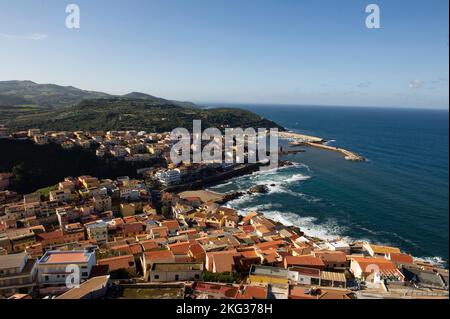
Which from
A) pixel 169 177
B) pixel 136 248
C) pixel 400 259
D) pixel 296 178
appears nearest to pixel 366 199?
pixel 296 178

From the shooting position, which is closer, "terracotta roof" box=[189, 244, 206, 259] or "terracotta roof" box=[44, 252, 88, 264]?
"terracotta roof" box=[44, 252, 88, 264]

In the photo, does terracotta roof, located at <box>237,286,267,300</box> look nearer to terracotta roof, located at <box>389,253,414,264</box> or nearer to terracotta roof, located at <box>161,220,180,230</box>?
terracotta roof, located at <box>389,253,414,264</box>

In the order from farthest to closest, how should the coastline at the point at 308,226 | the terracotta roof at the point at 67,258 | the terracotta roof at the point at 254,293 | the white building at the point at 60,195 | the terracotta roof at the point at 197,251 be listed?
the white building at the point at 60,195 → the coastline at the point at 308,226 → the terracotta roof at the point at 197,251 → the terracotta roof at the point at 67,258 → the terracotta roof at the point at 254,293

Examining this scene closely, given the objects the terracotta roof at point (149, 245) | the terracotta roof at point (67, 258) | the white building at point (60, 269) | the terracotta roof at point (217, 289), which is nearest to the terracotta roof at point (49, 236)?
the terracotta roof at point (149, 245)

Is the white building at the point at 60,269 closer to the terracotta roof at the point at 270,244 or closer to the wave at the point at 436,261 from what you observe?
the terracotta roof at the point at 270,244

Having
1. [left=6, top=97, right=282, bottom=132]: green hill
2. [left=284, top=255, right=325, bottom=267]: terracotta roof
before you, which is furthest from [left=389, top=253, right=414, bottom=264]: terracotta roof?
[left=6, top=97, right=282, bottom=132]: green hill

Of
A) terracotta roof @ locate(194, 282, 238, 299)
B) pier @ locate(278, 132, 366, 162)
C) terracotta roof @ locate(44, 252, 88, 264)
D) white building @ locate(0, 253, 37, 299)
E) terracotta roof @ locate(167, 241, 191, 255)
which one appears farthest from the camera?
pier @ locate(278, 132, 366, 162)

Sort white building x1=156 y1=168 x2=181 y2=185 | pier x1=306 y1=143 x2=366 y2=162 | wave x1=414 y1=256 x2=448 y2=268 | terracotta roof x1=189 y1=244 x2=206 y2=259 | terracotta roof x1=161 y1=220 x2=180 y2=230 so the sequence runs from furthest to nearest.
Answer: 1. pier x1=306 y1=143 x2=366 y2=162
2. white building x1=156 y1=168 x2=181 y2=185
3. terracotta roof x1=161 y1=220 x2=180 y2=230
4. wave x1=414 y1=256 x2=448 y2=268
5. terracotta roof x1=189 y1=244 x2=206 y2=259

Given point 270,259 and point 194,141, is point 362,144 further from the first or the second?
point 270,259

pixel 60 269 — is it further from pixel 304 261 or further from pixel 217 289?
pixel 304 261

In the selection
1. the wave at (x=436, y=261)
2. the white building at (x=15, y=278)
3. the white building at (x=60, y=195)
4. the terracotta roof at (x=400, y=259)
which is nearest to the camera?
the white building at (x=15, y=278)
